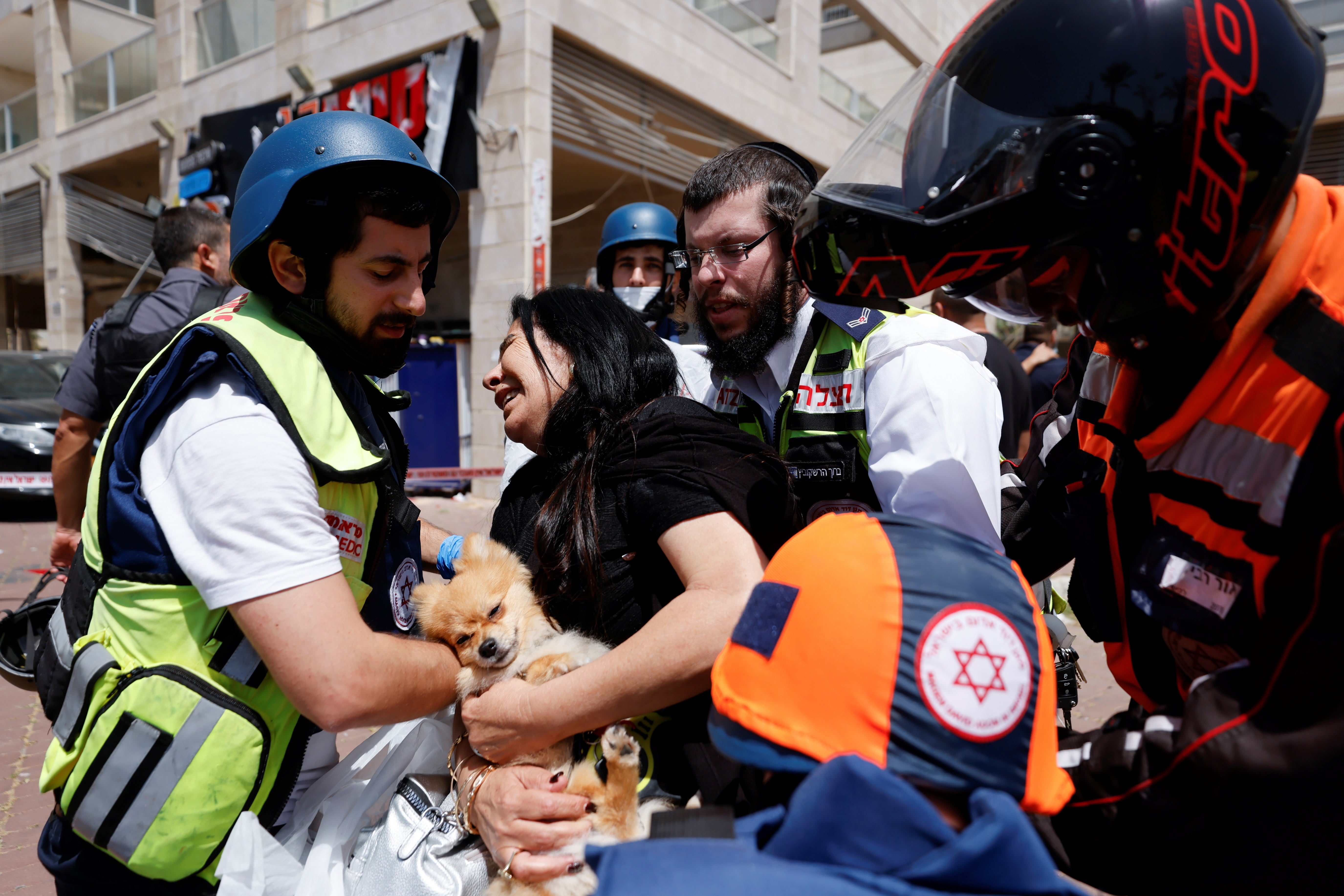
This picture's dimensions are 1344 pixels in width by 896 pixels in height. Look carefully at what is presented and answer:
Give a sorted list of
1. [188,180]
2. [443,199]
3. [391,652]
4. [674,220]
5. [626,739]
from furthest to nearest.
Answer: [188,180] < [674,220] < [443,199] < [626,739] < [391,652]

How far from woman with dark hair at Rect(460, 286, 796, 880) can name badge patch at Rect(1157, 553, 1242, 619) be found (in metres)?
0.74

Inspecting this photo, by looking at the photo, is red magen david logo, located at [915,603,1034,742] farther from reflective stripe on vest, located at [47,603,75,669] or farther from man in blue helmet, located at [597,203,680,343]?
man in blue helmet, located at [597,203,680,343]

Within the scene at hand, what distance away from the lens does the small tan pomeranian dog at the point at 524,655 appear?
67.7 inches

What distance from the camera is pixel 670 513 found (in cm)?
175

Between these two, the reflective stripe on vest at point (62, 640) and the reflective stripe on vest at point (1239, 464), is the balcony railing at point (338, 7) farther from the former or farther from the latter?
the reflective stripe on vest at point (1239, 464)

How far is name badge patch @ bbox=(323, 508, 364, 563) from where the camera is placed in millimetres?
1625

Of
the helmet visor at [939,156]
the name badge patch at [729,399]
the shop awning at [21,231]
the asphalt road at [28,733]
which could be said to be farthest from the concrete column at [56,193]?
the helmet visor at [939,156]

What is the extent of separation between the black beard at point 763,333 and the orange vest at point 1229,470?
127 centimetres

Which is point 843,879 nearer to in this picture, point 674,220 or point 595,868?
point 595,868

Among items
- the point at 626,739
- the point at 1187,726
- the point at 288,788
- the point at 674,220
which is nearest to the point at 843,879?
the point at 1187,726

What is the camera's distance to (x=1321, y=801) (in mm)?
966

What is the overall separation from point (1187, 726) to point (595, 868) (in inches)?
29.8

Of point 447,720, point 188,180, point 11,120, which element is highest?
point 11,120

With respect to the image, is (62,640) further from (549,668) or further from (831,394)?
(831,394)
